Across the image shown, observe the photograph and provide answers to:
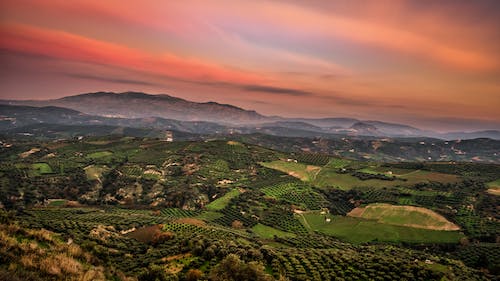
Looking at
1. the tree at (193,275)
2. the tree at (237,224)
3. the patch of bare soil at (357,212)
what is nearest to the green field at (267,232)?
the tree at (237,224)

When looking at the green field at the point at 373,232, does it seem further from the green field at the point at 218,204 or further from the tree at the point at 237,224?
the green field at the point at 218,204

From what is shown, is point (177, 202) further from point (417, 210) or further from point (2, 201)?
point (417, 210)

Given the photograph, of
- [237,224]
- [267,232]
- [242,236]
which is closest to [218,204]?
[237,224]

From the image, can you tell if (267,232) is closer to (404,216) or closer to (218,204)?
(218,204)

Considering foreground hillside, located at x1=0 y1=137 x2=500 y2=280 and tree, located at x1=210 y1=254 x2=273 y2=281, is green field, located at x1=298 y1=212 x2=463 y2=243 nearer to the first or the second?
foreground hillside, located at x1=0 y1=137 x2=500 y2=280

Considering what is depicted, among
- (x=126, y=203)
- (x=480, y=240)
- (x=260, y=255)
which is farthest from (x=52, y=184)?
(x=480, y=240)

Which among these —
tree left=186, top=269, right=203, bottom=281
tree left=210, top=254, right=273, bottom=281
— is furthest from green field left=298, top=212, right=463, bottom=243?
tree left=186, top=269, right=203, bottom=281
